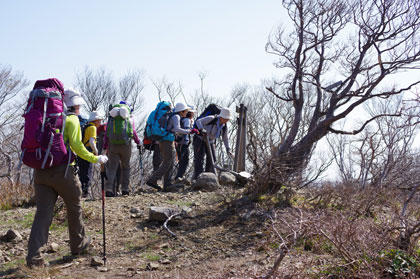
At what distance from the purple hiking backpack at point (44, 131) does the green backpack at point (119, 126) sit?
3.08m

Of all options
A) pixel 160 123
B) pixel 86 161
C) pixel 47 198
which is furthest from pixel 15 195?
pixel 47 198

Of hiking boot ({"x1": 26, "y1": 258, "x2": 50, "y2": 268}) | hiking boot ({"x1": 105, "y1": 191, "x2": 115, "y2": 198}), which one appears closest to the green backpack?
hiking boot ({"x1": 105, "y1": 191, "x2": 115, "y2": 198})

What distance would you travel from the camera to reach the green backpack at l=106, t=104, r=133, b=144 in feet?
24.9

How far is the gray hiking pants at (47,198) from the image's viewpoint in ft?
14.5

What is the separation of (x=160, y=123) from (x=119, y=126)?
891 mm

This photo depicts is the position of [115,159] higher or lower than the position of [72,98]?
lower

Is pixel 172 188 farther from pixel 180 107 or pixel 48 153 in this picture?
pixel 48 153

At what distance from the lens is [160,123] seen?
8.20 meters

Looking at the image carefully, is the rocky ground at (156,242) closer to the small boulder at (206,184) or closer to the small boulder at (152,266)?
the small boulder at (152,266)

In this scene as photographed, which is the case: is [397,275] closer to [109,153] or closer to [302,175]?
[302,175]

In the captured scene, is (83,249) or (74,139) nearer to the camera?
(74,139)

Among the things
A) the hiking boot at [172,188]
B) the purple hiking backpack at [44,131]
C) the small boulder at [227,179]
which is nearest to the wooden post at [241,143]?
the small boulder at [227,179]

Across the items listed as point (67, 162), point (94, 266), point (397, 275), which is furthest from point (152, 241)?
point (397, 275)

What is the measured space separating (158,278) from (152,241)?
49.5 inches
